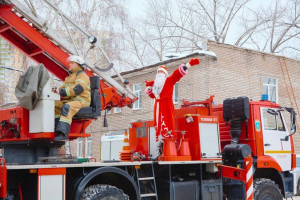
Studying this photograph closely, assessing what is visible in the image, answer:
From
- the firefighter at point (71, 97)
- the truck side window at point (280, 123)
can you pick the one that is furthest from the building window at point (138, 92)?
the firefighter at point (71, 97)

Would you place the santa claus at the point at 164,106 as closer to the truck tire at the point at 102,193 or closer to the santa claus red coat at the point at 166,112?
the santa claus red coat at the point at 166,112

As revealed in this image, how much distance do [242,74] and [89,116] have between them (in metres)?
15.3

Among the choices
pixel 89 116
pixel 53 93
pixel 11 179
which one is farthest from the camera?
pixel 89 116

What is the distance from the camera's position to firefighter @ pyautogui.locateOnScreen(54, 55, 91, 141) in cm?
650

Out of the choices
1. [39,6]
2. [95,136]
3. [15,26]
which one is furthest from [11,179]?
[95,136]

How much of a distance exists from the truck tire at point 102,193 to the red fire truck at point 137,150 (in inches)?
0.6

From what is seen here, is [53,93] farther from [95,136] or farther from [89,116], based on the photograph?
[95,136]

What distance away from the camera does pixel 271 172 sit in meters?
9.38

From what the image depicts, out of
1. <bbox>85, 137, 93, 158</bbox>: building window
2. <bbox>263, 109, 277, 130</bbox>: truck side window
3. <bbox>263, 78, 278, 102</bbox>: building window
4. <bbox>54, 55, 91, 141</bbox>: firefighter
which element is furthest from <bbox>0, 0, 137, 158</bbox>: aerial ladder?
<bbox>85, 137, 93, 158</bbox>: building window

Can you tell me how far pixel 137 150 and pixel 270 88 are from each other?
1525cm

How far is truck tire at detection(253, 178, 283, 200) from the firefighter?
412 centimetres

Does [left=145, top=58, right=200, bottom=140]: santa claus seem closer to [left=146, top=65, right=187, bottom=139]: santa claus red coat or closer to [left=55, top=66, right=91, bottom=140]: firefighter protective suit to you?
[left=146, top=65, right=187, bottom=139]: santa claus red coat

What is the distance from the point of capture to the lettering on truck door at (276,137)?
352 inches

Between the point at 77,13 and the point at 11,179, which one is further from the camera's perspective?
the point at 77,13
